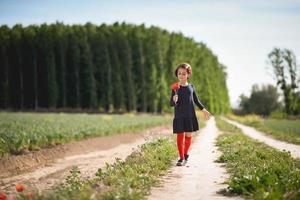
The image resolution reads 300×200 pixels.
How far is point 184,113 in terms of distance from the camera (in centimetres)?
1032

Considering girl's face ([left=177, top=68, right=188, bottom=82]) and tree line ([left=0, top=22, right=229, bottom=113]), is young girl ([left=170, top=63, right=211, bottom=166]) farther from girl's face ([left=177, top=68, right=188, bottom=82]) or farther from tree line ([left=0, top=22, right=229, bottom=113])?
tree line ([left=0, top=22, right=229, bottom=113])

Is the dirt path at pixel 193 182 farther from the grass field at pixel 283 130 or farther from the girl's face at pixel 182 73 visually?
the grass field at pixel 283 130

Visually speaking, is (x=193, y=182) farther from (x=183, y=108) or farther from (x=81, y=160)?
(x=81, y=160)

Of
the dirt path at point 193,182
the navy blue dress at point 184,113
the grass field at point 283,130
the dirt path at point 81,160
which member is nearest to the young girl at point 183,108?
the navy blue dress at point 184,113

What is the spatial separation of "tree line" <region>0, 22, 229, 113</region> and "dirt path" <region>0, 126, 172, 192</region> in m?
A: 32.7

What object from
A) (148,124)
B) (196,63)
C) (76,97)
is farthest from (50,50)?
(148,124)

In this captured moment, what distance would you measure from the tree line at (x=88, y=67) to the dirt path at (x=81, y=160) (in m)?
32.7

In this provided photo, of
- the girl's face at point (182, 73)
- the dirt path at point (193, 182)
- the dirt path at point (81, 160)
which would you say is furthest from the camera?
the dirt path at point (81, 160)

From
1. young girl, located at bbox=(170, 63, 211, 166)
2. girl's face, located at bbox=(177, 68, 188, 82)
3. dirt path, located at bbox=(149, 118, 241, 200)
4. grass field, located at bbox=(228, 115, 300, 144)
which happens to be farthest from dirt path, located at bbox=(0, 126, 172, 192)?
grass field, located at bbox=(228, 115, 300, 144)

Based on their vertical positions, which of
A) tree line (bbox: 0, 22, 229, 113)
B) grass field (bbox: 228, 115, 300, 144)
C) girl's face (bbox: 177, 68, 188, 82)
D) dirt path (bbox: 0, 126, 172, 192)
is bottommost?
dirt path (bbox: 0, 126, 172, 192)

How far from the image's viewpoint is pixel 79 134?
2325cm

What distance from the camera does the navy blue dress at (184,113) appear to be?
10.3 meters

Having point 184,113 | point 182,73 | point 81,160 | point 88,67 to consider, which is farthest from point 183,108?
point 88,67

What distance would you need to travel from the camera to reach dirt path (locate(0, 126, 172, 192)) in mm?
12203
